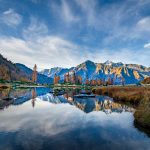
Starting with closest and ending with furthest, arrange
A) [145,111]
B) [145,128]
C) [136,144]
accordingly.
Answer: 1. [136,144]
2. [145,128]
3. [145,111]

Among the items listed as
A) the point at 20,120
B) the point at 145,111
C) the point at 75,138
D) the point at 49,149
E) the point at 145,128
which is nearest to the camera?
the point at 49,149

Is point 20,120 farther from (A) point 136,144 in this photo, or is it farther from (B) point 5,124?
(A) point 136,144

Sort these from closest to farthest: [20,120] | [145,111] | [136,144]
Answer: [136,144] < [145,111] < [20,120]

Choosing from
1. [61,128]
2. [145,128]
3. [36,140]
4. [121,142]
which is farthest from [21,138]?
[145,128]

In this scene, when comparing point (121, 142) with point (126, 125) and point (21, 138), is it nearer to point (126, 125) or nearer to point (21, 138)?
point (126, 125)

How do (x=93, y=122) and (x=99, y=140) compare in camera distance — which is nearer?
(x=99, y=140)

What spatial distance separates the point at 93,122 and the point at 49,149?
54.0ft

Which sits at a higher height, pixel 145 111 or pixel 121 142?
pixel 145 111

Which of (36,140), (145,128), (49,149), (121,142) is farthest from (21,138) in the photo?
(145,128)

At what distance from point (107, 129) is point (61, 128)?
6821mm

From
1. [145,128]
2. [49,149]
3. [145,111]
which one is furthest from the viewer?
[145,111]

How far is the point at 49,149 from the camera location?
22.5 metres

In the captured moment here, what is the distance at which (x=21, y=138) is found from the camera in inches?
1031

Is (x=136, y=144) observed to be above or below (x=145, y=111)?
below
